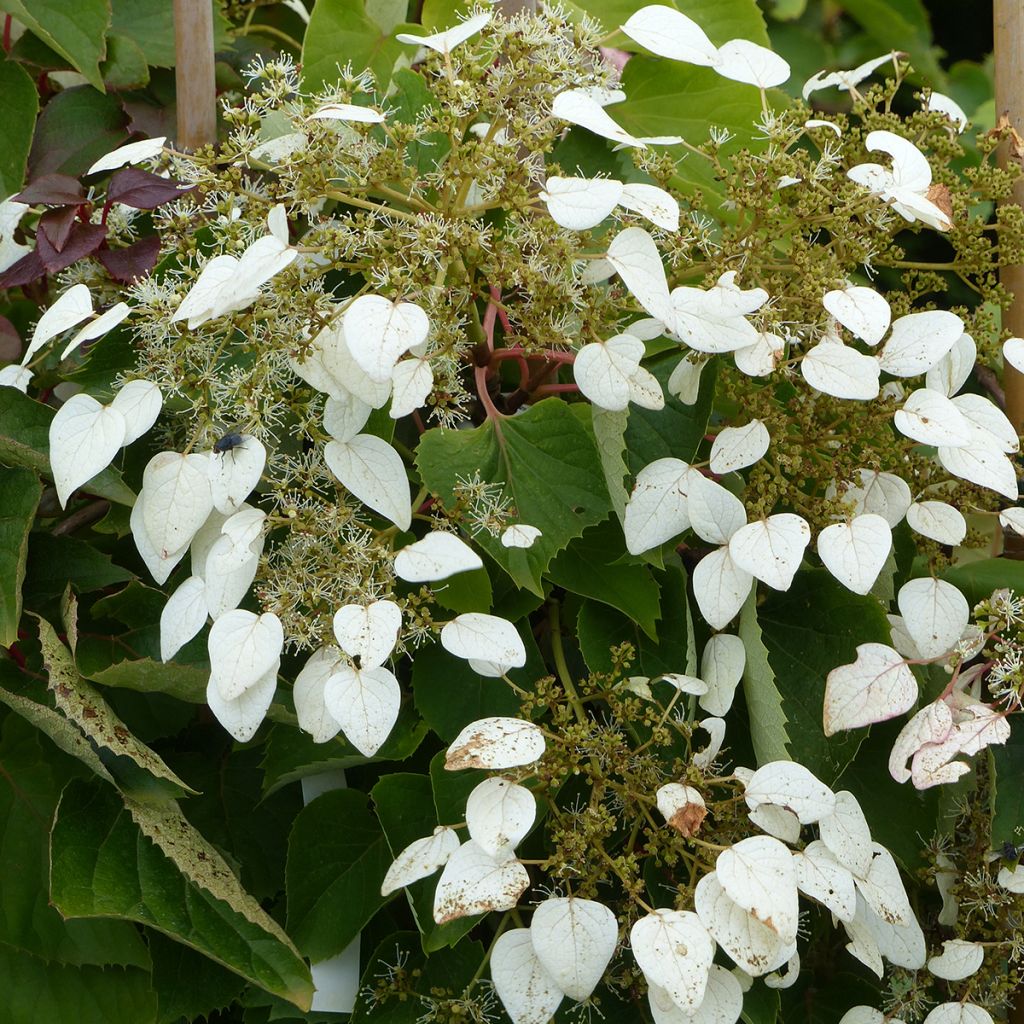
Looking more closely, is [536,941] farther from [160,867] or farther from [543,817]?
[160,867]

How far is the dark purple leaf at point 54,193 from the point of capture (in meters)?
0.69

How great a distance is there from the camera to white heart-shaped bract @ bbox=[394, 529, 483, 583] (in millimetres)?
548

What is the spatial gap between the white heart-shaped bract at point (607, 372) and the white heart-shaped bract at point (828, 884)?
0.23m

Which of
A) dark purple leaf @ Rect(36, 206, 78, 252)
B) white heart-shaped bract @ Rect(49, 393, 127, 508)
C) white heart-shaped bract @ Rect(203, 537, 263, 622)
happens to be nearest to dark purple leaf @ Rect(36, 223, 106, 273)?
dark purple leaf @ Rect(36, 206, 78, 252)

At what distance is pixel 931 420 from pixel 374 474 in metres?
0.28

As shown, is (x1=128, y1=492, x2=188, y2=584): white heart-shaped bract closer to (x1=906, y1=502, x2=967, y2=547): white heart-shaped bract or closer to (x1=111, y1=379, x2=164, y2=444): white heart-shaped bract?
(x1=111, y1=379, x2=164, y2=444): white heart-shaped bract

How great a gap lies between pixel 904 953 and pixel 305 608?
0.36 meters

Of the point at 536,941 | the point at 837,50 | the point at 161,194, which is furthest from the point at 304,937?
the point at 837,50

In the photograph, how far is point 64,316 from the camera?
24.8 inches

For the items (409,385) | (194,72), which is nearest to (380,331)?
(409,385)

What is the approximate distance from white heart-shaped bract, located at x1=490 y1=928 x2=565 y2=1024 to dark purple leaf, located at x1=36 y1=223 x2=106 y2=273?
0.43 meters

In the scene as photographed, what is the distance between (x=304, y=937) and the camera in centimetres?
66

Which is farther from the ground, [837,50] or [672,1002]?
[672,1002]

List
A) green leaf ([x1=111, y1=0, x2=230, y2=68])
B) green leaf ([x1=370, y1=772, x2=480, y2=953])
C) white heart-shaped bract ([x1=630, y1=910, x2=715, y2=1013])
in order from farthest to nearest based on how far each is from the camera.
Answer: green leaf ([x1=111, y1=0, x2=230, y2=68]) < green leaf ([x1=370, y1=772, x2=480, y2=953]) < white heart-shaped bract ([x1=630, y1=910, x2=715, y2=1013])
